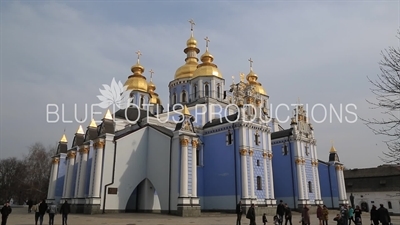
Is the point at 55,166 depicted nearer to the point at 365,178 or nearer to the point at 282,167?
the point at 282,167

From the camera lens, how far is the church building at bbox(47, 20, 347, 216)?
23812 mm

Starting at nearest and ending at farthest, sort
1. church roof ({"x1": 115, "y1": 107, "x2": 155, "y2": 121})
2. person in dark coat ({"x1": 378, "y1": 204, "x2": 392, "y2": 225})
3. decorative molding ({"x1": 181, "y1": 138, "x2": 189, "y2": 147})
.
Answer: person in dark coat ({"x1": 378, "y1": 204, "x2": 392, "y2": 225}) < decorative molding ({"x1": 181, "y1": 138, "x2": 189, "y2": 147}) < church roof ({"x1": 115, "y1": 107, "x2": 155, "y2": 121})

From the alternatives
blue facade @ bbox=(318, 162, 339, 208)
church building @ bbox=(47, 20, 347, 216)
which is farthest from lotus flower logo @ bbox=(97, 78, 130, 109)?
blue facade @ bbox=(318, 162, 339, 208)

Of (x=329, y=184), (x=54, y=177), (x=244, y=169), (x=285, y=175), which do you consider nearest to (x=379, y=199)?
(x=329, y=184)

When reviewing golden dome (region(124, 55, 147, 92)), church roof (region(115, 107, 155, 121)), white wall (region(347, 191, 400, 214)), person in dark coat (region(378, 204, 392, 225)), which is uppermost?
golden dome (region(124, 55, 147, 92))

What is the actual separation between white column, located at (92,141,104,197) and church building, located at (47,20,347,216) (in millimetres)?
70

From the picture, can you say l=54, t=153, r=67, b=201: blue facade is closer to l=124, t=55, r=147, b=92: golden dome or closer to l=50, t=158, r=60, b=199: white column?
l=50, t=158, r=60, b=199: white column

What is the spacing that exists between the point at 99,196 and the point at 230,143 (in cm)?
1125

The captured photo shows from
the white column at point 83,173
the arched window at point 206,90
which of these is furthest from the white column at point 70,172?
the arched window at point 206,90

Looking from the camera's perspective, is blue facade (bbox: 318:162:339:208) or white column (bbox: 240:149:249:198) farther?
blue facade (bbox: 318:162:339:208)

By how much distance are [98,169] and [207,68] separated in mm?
17038

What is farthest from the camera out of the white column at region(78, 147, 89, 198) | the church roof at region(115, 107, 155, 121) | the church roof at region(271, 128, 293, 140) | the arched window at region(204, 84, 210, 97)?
the arched window at region(204, 84, 210, 97)

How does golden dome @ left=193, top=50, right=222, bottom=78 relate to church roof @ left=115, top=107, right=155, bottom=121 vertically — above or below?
above

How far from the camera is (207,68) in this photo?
117ft
